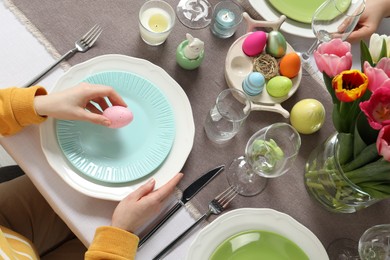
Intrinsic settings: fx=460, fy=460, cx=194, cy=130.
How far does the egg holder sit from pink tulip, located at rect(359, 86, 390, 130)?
302mm

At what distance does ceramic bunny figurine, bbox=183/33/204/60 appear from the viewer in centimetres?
90

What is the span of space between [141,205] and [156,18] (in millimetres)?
393

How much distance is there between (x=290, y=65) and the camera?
0.94m

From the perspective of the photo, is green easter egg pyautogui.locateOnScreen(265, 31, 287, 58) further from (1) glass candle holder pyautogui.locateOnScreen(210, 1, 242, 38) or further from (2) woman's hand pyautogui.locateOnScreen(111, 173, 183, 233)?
(2) woman's hand pyautogui.locateOnScreen(111, 173, 183, 233)

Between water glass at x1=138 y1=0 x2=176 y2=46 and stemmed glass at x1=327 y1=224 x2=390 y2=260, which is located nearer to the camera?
stemmed glass at x1=327 y1=224 x2=390 y2=260

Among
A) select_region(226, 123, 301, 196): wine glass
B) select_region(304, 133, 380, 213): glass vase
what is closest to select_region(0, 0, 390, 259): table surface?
select_region(226, 123, 301, 196): wine glass

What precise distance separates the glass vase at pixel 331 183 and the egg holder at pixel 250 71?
0.11m

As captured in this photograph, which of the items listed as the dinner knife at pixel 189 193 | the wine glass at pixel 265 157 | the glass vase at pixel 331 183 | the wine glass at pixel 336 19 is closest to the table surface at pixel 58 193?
the dinner knife at pixel 189 193

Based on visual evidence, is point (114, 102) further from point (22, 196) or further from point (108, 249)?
point (22, 196)

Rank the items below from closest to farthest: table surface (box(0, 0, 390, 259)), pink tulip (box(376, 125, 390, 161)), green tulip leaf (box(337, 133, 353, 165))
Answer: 1. pink tulip (box(376, 125, 390, 161))
2. green tulip leaf (box(337, 133, 353, 165))
3. table surface (box(0, 0, 390, 259))

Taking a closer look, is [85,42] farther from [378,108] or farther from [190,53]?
[378,108]

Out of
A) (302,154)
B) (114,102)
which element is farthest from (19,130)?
(302,154)

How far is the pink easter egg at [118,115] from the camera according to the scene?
0.84 meters

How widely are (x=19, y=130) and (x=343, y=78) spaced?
579 mm
